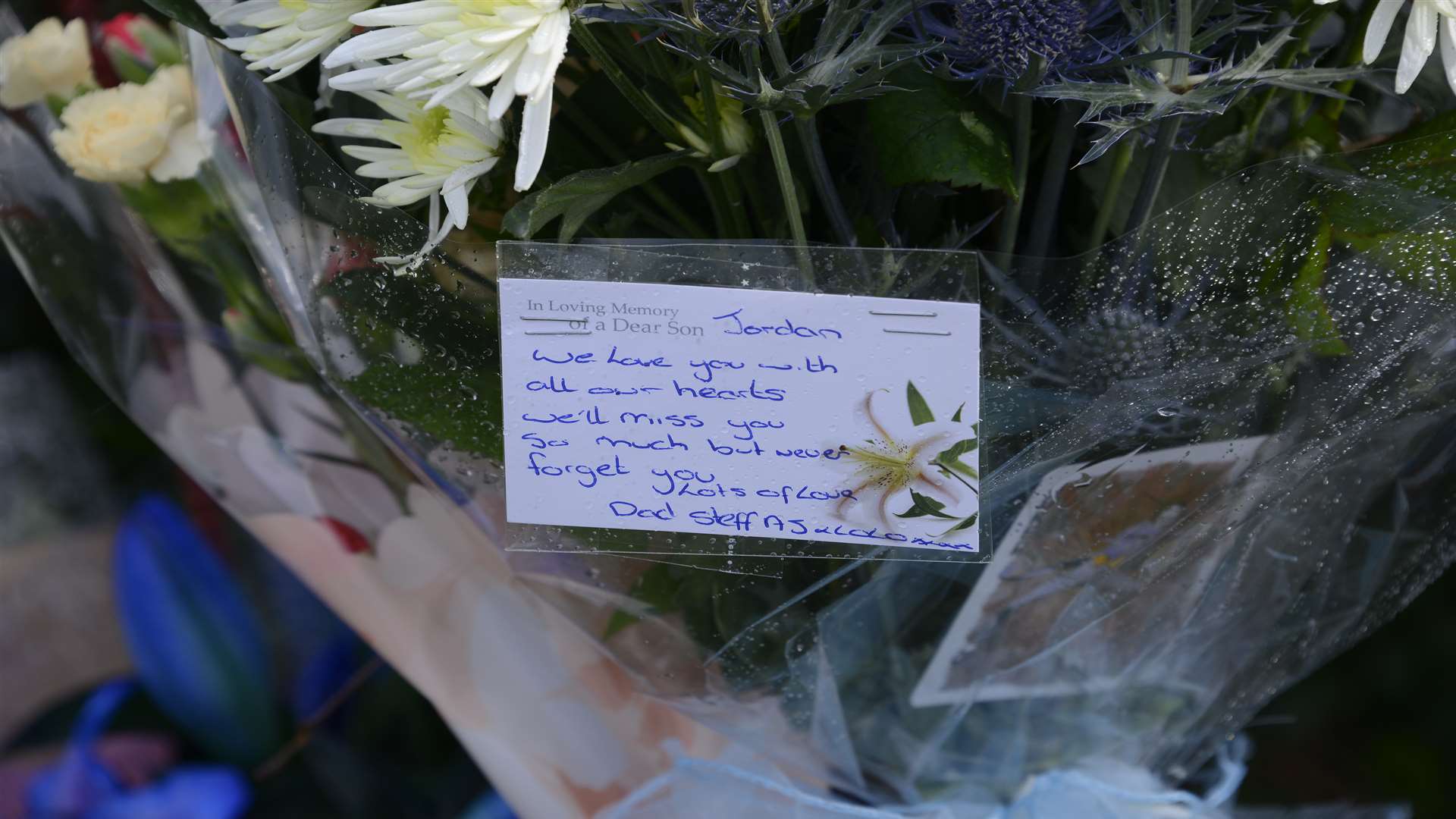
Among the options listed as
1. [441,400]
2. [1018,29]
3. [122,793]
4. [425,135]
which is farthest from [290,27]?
[122,793]

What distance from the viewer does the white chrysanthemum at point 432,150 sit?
0.46 m

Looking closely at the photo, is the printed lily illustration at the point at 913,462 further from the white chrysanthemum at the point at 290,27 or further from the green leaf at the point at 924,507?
the white chrysanthemum at the point at 290,27

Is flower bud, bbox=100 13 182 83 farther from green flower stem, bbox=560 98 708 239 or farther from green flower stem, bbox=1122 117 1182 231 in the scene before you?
green flower stem, bbox=1122 117 1182 231

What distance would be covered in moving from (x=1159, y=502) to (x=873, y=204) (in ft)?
0.69

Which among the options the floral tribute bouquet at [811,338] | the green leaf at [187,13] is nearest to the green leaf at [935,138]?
the floral tribute bouquet at [811,338]

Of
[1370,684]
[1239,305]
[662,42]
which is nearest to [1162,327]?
[1239,305]

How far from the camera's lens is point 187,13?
0.54 meters

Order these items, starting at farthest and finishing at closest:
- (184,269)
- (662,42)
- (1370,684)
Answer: (1370,684)
(184,269)
(662,42)

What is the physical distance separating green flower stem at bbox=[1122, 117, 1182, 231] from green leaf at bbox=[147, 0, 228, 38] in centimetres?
46

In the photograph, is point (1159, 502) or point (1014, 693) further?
point (1014, 693)

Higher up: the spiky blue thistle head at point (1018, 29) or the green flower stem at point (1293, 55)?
the spiky blue thistle head at point (1018, 29)

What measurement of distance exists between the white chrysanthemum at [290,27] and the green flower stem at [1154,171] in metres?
0.35

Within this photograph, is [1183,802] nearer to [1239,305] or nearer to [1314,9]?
[1239,305]

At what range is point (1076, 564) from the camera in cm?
59
